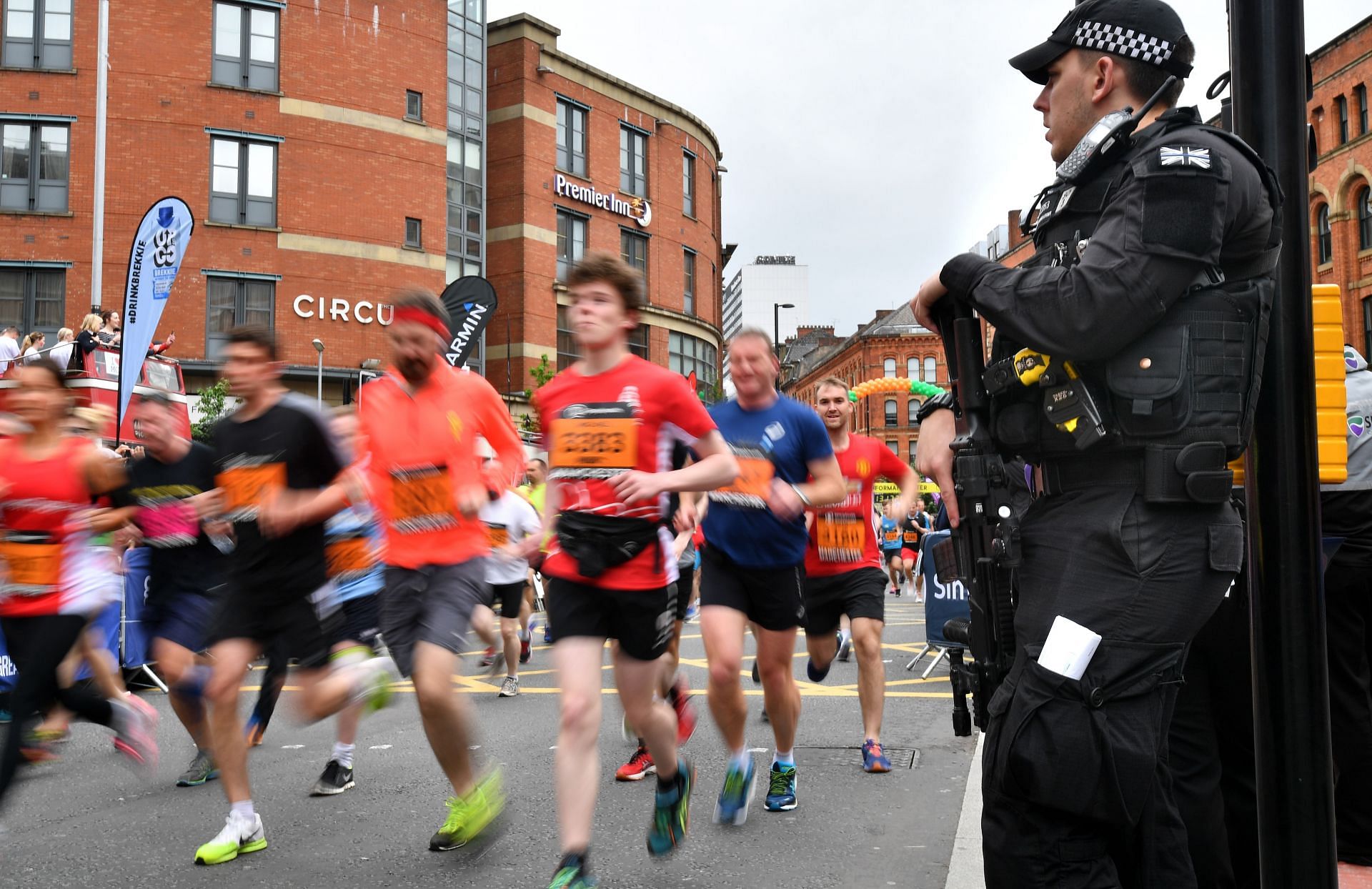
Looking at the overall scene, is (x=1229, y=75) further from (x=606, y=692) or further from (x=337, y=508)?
(x=606, y=692)

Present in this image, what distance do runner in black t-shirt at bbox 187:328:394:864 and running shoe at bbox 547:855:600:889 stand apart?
1.56 m

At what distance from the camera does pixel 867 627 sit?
651 centimetres

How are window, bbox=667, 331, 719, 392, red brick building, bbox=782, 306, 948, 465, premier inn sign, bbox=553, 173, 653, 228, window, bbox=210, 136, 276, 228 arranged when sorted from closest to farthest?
window, bbox=210, 136, 276, 228
premier inn sign, bbox=553, 173, 653, 228
window, bbox=667, 331, 719, 392
red brick building, bbox=782, 306, 948, 465

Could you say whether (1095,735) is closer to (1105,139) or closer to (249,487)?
(1105,139)

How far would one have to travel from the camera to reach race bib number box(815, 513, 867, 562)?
21.9ft

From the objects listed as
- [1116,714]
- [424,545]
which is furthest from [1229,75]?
[424,545]

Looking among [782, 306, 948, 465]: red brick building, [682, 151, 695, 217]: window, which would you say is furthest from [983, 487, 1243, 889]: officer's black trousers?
[782, 306, 948, 465]: red brick building

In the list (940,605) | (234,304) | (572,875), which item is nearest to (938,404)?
(572,875)

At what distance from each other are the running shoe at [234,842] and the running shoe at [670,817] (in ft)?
5.68

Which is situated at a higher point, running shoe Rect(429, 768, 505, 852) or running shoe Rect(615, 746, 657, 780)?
running shoe Rect(429, 768, 505, 852)

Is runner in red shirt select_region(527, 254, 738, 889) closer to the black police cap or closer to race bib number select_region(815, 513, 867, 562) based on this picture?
the black police cap

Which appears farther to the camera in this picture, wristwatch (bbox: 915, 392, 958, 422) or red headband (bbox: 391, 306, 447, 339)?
red headband (bbox: 391, 306, 447, 339)

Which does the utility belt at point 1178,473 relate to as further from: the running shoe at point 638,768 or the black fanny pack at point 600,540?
the running shoe at point 638,768

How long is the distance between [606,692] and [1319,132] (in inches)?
1589
